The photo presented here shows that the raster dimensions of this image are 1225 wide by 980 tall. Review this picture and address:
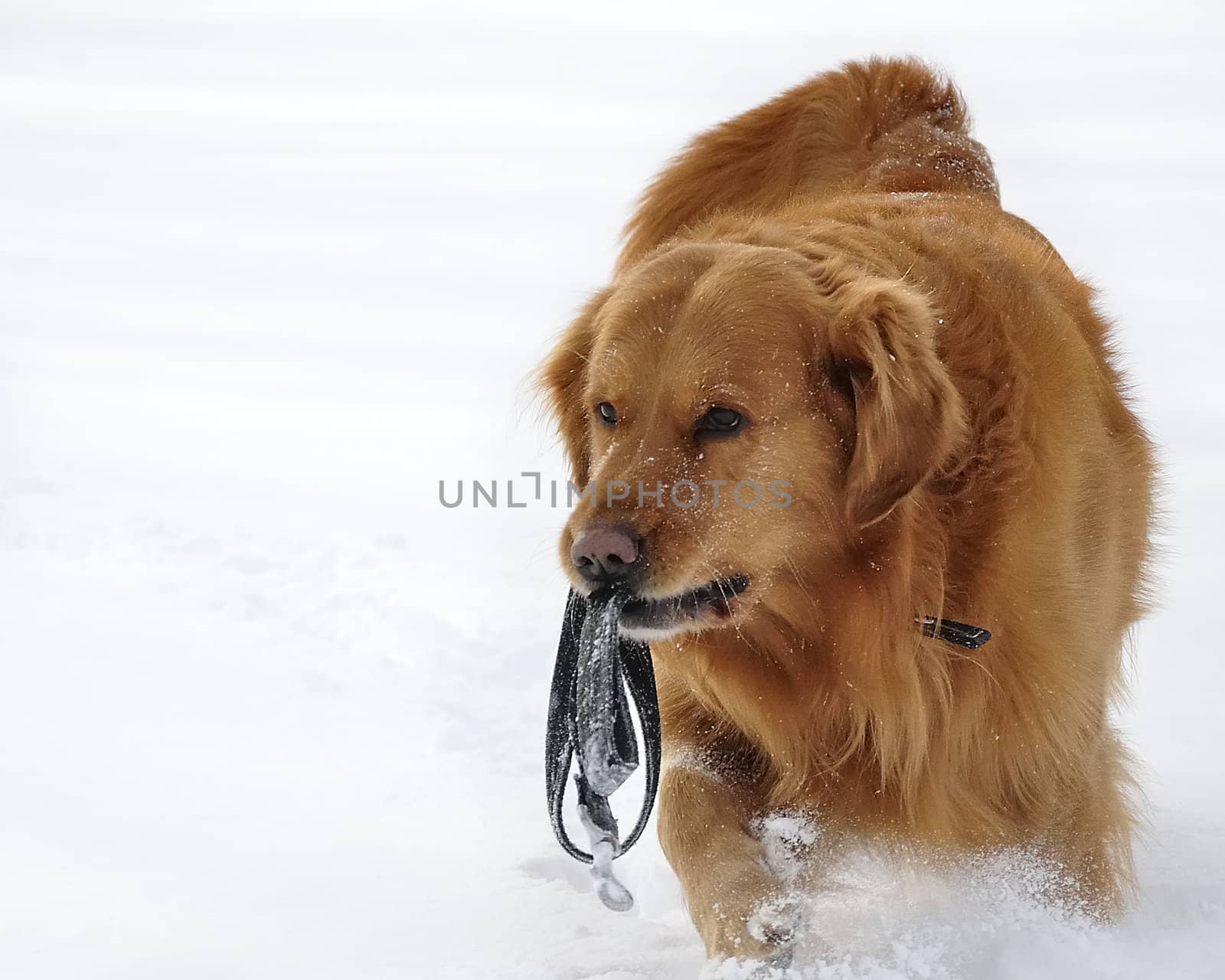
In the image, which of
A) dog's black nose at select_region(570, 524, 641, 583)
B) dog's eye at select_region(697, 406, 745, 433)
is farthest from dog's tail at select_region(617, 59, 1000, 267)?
dog's black nose at select_region(570, 524, 641, 583)

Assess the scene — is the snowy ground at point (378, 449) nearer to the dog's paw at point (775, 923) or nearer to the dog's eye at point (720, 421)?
the dog's paw at point (775, 923)

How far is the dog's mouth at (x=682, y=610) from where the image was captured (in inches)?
104

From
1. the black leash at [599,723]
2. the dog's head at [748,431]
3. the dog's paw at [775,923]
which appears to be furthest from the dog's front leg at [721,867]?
the dog's head at [748,431]

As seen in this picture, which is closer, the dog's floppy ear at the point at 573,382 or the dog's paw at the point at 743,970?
the dog's paw at the point at 743,970

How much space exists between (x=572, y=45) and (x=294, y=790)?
Result: 585 inches

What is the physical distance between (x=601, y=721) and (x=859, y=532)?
68cm

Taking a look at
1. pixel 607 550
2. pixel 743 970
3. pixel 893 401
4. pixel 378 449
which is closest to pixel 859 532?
pixel 893 401

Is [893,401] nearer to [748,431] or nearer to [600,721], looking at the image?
[748,431]

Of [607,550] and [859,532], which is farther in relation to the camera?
[859,532]

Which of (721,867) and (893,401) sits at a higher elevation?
(893,401)

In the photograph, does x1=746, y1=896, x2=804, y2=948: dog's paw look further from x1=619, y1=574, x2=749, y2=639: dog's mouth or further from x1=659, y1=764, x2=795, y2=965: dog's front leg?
x1=619, y1=574, x2=749, y2=639: dog's mouth

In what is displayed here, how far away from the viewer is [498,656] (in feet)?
15.6

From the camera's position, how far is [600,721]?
2.81m

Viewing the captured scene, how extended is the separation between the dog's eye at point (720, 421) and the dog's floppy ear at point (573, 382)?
58cm
